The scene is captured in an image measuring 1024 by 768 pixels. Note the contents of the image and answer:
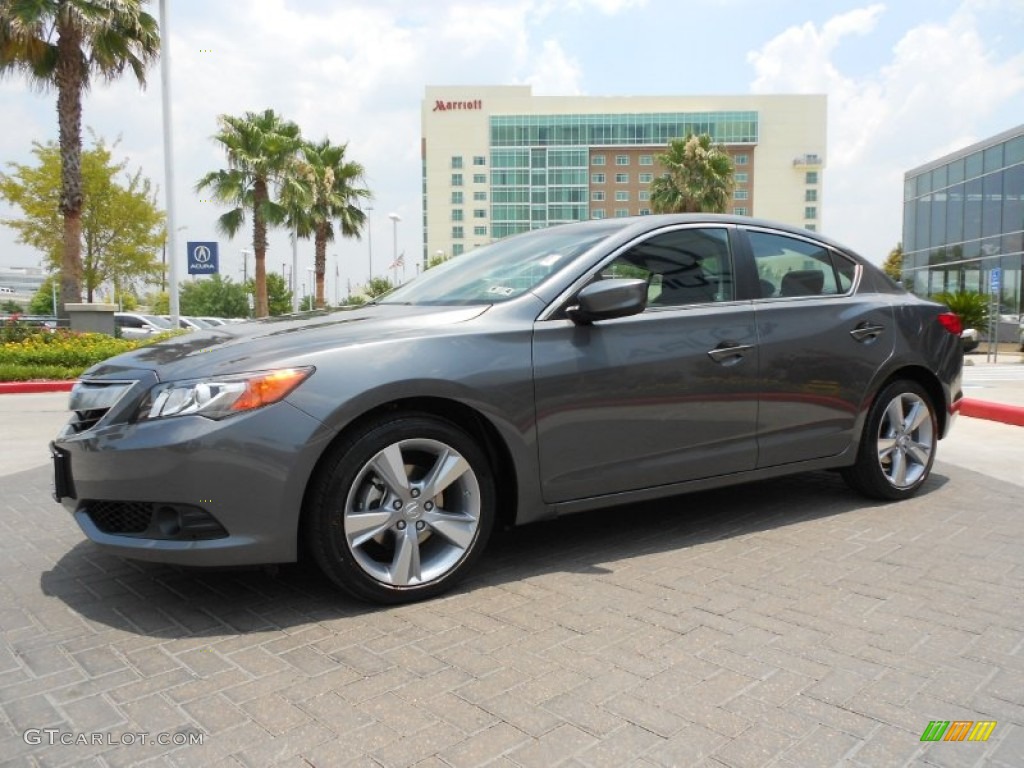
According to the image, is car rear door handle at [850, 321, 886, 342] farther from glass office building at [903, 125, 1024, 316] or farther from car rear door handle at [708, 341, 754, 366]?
glass office building at [903, 125, 1024, 316]

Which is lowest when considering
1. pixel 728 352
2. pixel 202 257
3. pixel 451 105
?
pixel 728 352

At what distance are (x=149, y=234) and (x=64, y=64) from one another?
16419 millimetres

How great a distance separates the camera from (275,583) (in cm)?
340

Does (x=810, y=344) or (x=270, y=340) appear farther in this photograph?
(x=810, y=344)

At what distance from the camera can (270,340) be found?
3.20 m

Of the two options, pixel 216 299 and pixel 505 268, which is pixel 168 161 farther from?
pixel 216 299

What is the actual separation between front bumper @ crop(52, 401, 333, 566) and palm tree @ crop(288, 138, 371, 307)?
31.0m

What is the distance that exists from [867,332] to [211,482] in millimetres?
3464

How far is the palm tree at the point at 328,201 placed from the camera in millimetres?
34319

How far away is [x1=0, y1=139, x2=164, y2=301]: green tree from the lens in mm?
31438

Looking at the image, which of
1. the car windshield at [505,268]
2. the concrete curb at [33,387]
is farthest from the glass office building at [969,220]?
the car windshield at [505,268]

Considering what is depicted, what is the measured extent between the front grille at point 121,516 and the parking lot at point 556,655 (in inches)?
13.2

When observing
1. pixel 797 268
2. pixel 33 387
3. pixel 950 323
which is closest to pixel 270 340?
pixel 797 268

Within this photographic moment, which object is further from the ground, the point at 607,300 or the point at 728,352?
the point at 607,300
